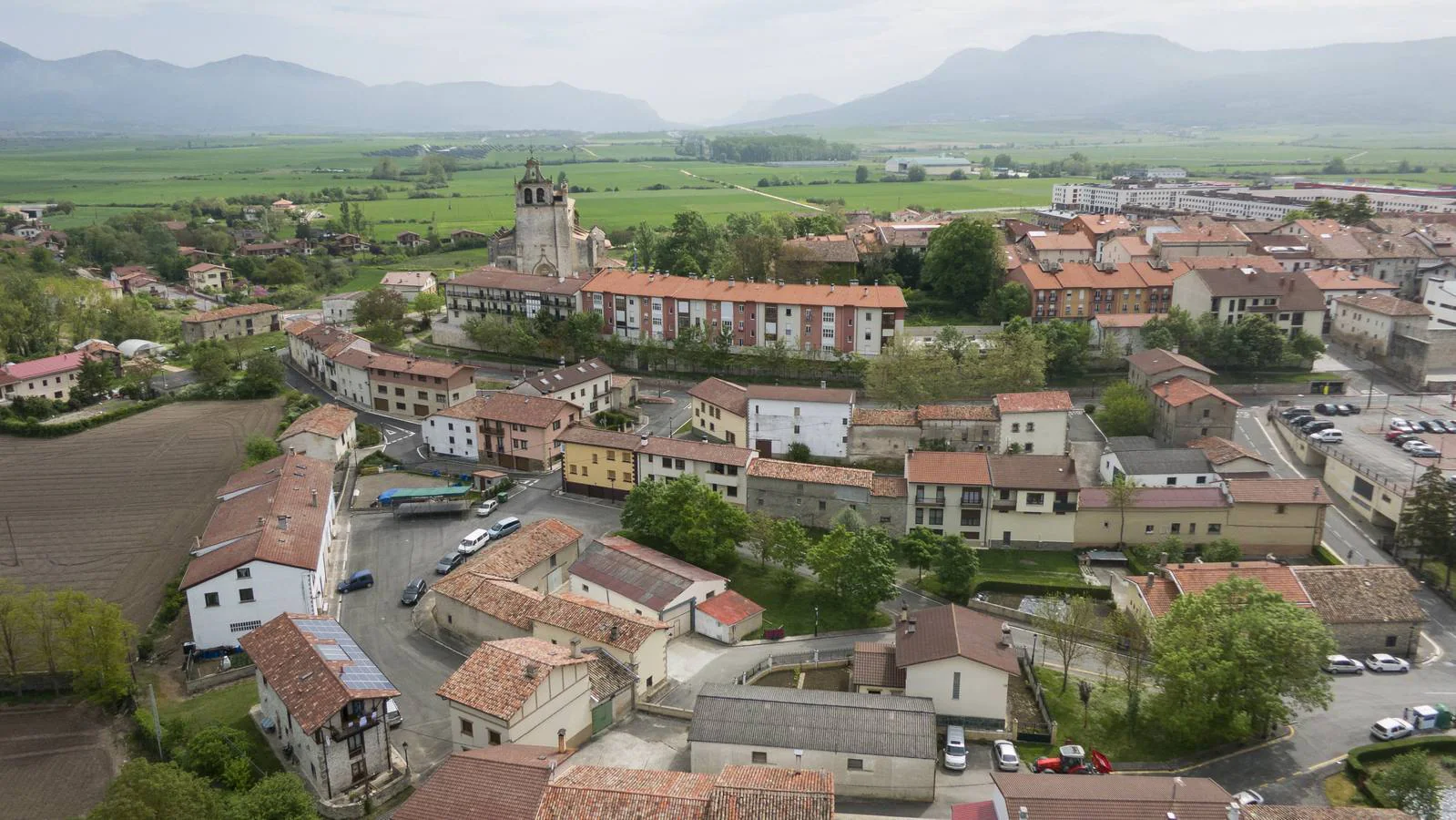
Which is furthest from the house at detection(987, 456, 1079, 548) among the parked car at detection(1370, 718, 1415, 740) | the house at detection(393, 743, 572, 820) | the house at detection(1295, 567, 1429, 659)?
the house at detection(393, 743, 572, 820)

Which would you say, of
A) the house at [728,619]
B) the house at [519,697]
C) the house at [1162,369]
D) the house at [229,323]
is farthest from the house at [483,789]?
the house at [229,323]

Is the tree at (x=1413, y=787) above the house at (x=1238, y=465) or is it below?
below

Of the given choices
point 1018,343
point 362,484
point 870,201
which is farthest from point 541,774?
point 870,201

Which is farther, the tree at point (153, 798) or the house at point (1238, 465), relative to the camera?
the house at point (1238, 465)

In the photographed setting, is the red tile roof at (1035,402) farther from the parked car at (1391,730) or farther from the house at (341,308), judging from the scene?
the house at (341,308)

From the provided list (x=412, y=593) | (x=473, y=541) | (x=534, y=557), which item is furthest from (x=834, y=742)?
(x=473, y=541)

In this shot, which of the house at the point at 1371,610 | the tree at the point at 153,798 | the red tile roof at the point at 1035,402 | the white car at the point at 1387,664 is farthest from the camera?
the red tile roof at the point at 1035,402

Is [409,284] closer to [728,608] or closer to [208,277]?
[208,277]

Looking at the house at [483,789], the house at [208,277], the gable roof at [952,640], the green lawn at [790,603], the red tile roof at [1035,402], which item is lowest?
the green lawn at [790,603]
